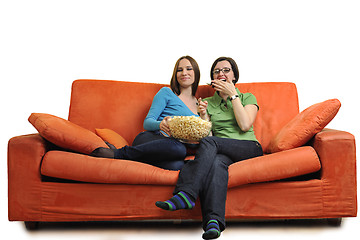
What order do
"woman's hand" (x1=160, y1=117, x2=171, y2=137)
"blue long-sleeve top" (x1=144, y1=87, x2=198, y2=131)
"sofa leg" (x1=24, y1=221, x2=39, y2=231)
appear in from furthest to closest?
"blue long-sleeve top" (x1=144, y1=87, x2=198, y2=131) < "woman's hand" (x1=160, y1=117, x2=171, y2=137) < "sofa leg" (x1=24, y1=221, x2=39, y2=231)

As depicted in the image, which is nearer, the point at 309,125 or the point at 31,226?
the point at 31,226

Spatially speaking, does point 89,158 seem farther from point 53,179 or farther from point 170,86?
point 170,86

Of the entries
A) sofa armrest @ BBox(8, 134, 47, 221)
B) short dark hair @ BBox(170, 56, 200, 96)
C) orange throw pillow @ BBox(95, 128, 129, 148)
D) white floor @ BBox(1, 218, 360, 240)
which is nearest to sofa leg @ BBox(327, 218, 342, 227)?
white floor @ BBox(1, 218, 360, 240)

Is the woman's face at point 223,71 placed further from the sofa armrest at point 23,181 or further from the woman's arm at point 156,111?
the sofa armrest at point 23,181

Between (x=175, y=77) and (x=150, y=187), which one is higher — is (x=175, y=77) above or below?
above

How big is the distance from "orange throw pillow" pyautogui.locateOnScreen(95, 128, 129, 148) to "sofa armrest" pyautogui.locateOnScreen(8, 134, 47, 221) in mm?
635

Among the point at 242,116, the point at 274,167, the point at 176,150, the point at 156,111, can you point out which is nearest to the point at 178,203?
the point at 176,150

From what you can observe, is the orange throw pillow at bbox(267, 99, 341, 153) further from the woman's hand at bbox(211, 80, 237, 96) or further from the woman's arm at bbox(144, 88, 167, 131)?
the woman's arm at bbox(144, 88, 167, 131)

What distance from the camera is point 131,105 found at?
3.49m

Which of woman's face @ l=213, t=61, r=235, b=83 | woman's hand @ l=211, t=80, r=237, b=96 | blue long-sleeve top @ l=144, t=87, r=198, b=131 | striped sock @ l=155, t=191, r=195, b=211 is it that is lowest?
striped sock @ l=155, t=191, r=195, b=211

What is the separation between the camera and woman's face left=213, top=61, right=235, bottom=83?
3.29 m

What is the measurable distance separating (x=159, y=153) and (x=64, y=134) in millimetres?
634

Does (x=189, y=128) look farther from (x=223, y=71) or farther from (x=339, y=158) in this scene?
(x=339, y=158)

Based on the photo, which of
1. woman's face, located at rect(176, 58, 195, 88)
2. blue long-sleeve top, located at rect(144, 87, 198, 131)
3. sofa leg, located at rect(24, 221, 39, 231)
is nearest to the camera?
sofa leg, located at rect(24, 221, 39, 231)
